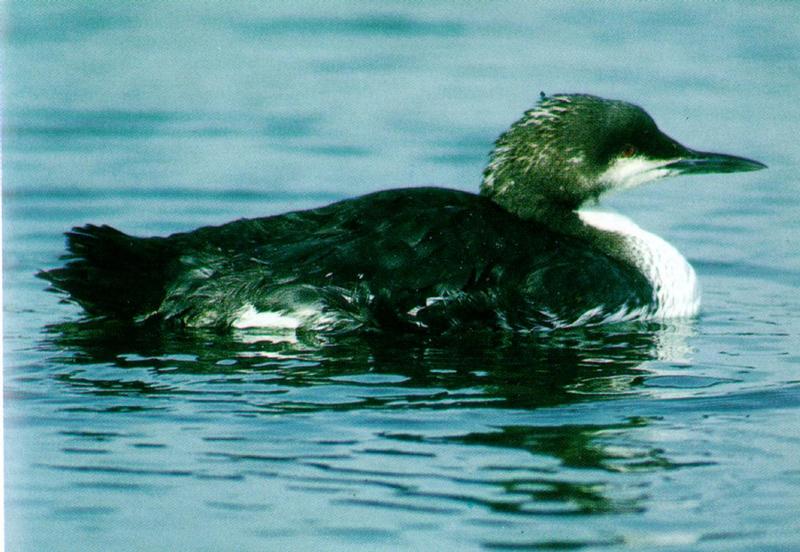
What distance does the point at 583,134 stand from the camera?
8.13 m

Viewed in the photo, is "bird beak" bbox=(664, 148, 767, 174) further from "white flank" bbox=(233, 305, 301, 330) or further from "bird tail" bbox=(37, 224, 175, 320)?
"bird tail" bbox=(37, 224, 175, 320)

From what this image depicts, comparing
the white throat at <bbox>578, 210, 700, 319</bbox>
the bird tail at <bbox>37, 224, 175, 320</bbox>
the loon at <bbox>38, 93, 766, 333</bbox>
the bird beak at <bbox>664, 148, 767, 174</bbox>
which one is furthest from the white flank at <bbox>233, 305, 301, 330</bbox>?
the bird beak at <bbox>664, 148, 767, 174</bbox>

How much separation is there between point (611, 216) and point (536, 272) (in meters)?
0.89

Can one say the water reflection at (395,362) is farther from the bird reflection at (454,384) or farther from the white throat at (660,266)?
the white throat at (660,266)

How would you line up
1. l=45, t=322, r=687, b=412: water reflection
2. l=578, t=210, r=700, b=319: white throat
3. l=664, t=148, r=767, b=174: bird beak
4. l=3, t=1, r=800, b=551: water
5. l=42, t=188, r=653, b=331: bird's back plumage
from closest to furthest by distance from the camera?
l=3, t=1, r=800, b=551: water
l=45, t=322, r=687, b=412: water reflection
l=42, t=188, r=653, b=331: bird's back plumage
l=578, t=210, r=700, b=319: white throat
l=664, t=148, r=767, b=174: bird beak

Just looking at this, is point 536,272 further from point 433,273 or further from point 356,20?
point 356,20

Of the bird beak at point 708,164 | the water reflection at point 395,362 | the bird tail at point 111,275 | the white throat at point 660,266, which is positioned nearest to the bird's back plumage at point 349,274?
the bird tail at point 111,275

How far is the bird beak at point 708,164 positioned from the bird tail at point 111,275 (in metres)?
2.63

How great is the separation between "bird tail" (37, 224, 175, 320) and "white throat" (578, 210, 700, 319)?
7.19 ft

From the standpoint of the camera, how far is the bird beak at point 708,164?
8.41 meters

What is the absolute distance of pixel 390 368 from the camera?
7109mm

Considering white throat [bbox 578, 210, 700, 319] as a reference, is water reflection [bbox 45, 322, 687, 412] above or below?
below

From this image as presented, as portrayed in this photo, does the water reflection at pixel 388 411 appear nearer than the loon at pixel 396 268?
Yes

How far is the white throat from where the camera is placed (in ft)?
26.8
